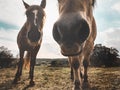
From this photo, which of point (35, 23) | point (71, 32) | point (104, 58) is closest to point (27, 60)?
point (35, 23)

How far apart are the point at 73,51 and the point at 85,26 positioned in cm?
22

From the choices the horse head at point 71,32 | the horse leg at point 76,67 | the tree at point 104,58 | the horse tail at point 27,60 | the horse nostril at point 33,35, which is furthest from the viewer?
the tree at point 104,58

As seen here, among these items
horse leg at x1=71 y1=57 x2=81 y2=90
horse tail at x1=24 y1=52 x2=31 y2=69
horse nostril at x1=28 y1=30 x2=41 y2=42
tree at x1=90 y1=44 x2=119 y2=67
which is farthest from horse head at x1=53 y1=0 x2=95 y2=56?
tree at x1=90 y1=44 x2=119 y2=67

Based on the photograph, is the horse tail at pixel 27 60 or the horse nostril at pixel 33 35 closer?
the horse nostril at pixel 33 35

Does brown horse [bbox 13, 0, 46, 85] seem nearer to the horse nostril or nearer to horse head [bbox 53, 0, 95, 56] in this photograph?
the horse nostril

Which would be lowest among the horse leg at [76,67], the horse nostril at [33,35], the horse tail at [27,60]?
the horse leg at [76,67]

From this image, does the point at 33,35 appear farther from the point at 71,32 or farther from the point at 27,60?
the point at 71,32

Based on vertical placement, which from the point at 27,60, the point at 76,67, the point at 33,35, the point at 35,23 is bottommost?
the point at 76,67

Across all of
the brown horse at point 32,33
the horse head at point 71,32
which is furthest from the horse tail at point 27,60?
the horse head at point 71,32

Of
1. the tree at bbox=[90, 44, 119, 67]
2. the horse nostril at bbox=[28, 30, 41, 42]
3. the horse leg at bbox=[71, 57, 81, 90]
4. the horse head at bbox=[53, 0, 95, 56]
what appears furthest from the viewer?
the tree at bbox=[90, 44, 119, 67]

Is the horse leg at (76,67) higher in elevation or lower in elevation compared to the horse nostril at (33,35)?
lower

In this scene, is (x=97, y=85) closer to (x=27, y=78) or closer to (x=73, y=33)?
(x=27, y=78)

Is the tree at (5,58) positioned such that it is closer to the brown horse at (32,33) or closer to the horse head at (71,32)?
the brown horse at (32,33)

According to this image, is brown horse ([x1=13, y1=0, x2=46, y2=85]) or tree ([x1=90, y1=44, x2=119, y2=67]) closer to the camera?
brown horse ([x1=13, y1=0, x2=46, y2=85])
